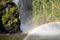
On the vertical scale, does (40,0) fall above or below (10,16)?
above

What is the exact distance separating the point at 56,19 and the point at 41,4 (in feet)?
2.22

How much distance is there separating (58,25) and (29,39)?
1.14 metres

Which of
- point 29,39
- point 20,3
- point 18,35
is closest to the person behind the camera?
point 29,39

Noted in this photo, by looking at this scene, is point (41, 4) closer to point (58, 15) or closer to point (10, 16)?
point (58, 15)

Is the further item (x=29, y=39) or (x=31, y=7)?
(x=31, y=7)

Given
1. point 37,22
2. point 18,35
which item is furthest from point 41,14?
point 18,35

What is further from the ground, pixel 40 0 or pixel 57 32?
pixel 40 0

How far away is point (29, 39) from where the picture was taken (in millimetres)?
4930

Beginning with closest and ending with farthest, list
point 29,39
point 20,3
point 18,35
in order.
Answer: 1. point 29,39
2. point 18,35
3. point 20,3

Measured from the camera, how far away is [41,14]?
544 cm

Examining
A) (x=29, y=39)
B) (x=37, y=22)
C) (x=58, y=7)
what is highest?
(x=58, y=7)

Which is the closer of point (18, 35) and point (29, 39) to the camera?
point (29, 39)

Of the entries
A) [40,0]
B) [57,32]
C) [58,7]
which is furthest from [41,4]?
[57,32]

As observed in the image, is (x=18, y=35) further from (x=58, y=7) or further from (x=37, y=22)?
(x=58, y=7)
